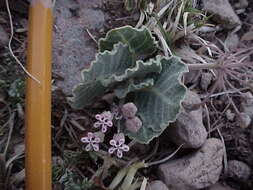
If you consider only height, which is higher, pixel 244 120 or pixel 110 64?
pixel 110 64

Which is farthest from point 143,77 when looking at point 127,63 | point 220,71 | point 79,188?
point 79,188

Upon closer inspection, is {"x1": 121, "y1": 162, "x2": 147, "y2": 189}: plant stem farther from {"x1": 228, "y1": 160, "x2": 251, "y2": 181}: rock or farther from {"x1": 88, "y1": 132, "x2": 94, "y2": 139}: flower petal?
{"x1": 228, "y1": 160, "x2": 251, "y2": 181}: rock

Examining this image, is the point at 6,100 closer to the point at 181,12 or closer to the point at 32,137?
the point at 32,137

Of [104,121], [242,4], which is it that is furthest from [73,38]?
[242,4]

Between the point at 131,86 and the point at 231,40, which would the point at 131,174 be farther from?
the point at 231,40

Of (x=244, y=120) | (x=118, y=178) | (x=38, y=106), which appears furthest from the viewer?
(x=244, y=120)

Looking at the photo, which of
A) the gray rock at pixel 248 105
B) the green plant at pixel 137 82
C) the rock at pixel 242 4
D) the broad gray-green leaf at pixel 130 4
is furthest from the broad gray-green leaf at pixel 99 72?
the rock at pixel 242 4

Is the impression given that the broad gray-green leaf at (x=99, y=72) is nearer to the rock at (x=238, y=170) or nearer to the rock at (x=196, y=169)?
the rock at (x=196, y=169)

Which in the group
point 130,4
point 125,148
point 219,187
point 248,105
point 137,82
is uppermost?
point 130,4
